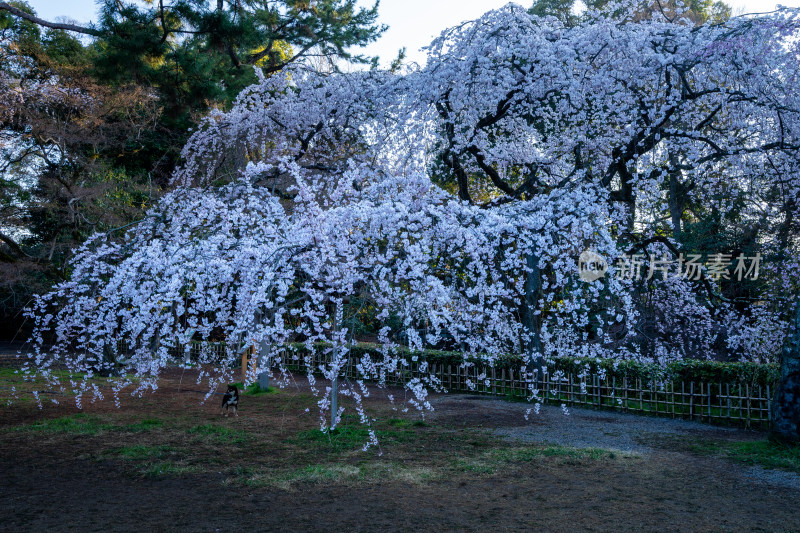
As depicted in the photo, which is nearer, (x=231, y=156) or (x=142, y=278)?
(x=142, y=278)

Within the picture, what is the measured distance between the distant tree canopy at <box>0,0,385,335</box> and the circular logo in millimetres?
7877

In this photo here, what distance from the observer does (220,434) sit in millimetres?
9766

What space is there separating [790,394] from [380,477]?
20.4ft

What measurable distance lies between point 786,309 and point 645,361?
3.62 m

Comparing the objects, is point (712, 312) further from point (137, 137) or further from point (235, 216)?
point (137, 137)

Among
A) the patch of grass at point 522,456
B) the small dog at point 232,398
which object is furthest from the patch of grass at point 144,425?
the patch of grass at point 522,456

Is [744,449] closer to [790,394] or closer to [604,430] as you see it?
[790,394]

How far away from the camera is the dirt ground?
18.1 feet

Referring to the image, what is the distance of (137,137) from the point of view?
18.7 meters

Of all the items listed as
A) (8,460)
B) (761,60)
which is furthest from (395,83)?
(8,460)

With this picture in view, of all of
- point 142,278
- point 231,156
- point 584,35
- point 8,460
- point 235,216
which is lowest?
point 8,460

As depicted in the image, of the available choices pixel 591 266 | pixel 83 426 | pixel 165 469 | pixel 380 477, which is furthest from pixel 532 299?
pixel 83 426

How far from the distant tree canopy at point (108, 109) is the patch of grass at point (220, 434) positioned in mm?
7277

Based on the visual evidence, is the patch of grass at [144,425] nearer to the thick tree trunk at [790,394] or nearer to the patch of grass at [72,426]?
the patch of grass at [72,426]
